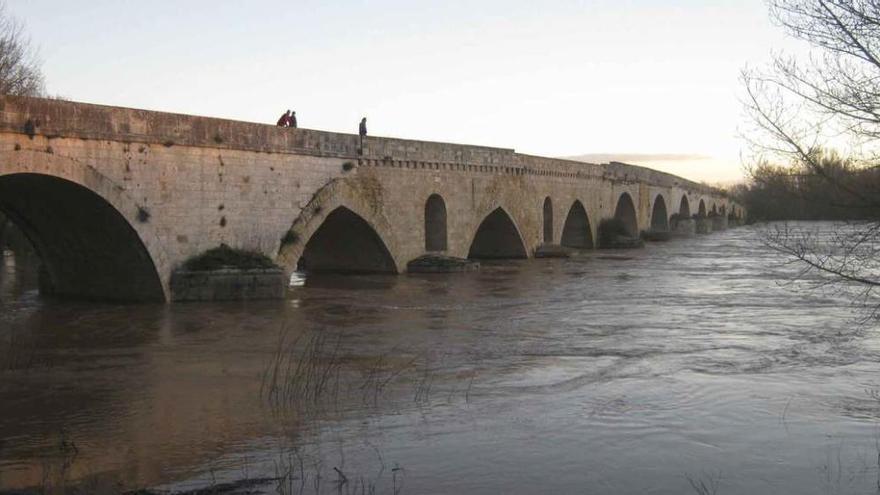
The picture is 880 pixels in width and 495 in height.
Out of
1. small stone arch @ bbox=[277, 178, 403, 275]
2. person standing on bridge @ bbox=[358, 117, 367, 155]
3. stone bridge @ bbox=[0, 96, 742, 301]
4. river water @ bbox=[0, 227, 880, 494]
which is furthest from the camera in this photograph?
person standing on bridge @ bbox=[358, 117, 367, 155]

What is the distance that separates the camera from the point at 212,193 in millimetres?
17406

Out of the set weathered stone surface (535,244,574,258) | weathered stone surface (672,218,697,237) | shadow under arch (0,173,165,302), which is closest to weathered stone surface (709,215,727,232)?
weathered stone surface (672,218,697,237)

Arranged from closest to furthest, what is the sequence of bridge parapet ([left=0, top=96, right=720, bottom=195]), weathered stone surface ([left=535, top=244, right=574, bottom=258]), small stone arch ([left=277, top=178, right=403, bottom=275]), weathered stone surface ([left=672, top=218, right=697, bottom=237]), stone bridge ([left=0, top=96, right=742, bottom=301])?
bridge parapet ([left=0, top=96, right=720, bottom=195]) < stone bridge ([left=0, top=96, right=742, bottom=301]) < small stone arch ([left=277, top=178, right=403, bottom=275]) < weathered stone surface ([left=535, top=244, right=574, bottom=258]) < weathered stone surface ([left=672, top=218, right=697, bottom=237])

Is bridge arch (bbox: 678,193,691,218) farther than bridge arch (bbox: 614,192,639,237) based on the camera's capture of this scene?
Yes

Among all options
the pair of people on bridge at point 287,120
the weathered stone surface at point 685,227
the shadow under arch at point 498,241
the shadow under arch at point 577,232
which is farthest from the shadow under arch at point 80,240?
the weathered stone surface at point 685,227

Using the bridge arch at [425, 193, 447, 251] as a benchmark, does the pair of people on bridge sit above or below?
above

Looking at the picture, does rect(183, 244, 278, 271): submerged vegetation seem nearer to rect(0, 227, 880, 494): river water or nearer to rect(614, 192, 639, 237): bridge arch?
rect(0, 227, 880, 494): river water

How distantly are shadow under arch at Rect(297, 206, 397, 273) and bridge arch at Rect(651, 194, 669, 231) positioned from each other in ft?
119

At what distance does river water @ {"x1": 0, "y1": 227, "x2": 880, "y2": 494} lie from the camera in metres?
6.52

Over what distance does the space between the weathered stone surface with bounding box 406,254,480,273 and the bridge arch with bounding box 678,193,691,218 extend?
41527mm

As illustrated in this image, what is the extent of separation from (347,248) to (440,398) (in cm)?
1587

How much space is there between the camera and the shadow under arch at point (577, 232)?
39250 millimetres

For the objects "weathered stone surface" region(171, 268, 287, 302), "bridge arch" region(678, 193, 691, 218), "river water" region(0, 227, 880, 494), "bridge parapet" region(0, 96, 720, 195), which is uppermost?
"bridge parapet" region(0, 96, 720, 195)

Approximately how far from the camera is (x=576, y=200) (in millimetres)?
37719
